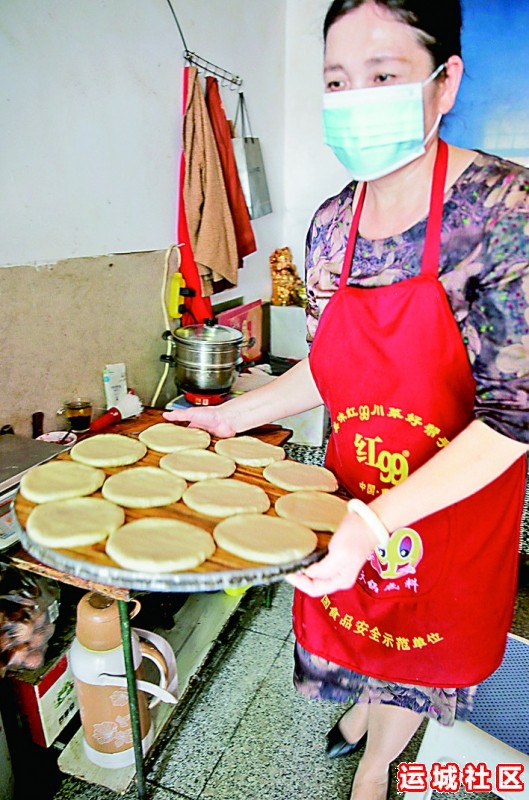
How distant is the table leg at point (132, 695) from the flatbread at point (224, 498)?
11.4 inches

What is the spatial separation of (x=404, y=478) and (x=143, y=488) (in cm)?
54

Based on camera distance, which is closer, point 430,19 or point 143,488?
point 430,19

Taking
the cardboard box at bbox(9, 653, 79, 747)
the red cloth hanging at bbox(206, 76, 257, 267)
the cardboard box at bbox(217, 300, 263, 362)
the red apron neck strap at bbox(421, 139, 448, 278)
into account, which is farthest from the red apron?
the cardboard box at bbox(217, 300, 263, 362)

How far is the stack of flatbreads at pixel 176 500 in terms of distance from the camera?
984mm

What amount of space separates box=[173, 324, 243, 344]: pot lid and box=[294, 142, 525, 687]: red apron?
1085 mm

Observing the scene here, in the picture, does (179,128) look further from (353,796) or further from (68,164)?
(353,796)

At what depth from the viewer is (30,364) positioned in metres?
1.77

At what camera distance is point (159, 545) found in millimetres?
989

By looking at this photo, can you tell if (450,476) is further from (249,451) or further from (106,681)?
(106,681)

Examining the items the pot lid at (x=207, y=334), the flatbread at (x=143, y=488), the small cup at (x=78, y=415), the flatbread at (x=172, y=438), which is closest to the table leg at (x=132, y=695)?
the flatbread at (x=143, y=488)

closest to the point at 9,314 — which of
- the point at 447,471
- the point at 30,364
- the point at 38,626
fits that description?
the point at 30,364

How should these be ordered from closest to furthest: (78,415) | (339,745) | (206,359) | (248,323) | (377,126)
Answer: (377,126)
(339,745)
(78,415)
(206,359)
(248,323)

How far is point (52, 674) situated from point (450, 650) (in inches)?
41.8

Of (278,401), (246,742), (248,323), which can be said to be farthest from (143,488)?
(248,323)
